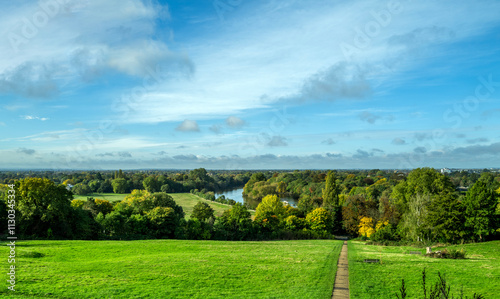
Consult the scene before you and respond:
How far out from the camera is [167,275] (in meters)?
16.1

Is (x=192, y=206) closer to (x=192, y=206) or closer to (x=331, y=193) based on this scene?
(x=192, y=206)

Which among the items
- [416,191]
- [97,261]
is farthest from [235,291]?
[416,191]

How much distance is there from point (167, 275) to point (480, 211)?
3597 centimetres

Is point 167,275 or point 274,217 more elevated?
point 167,275

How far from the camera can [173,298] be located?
41.5ft

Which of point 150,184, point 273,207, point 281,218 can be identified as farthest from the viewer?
point 150,184

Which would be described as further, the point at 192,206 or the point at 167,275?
the point at 192,206

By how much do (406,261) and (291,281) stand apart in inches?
425

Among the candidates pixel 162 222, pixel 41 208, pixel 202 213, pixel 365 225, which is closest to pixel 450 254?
pixel 365 225

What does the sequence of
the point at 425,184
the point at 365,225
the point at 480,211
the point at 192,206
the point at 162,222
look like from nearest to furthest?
the point at 480,211, the point at 162,222, the point at 425,184, the point at 365,225, the point at 192,206

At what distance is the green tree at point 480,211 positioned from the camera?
33066mm

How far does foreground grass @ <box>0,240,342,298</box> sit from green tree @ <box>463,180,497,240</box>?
22.7 m

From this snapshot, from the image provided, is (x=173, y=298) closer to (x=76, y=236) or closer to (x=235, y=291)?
(x=235, y=291)

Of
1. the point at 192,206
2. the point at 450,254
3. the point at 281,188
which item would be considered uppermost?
the point at 450,254
